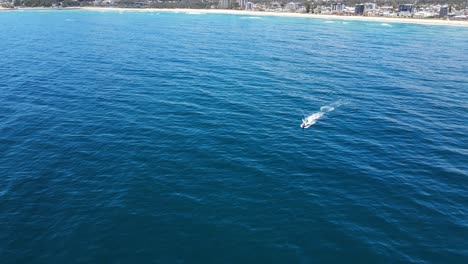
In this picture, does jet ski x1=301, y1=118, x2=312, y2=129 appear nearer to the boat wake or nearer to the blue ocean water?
the boat wake

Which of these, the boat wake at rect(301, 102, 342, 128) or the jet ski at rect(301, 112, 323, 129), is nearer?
the jet ski at rect(301, 112, 323, 129)

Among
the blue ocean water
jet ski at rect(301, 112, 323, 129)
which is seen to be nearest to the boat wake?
jet ski at rect(301, 112, 323, 129)

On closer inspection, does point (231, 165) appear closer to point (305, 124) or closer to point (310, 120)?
point (305, 124)

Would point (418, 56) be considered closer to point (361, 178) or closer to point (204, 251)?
point (361, 178)

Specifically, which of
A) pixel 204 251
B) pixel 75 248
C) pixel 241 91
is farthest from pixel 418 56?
pixel 75 248

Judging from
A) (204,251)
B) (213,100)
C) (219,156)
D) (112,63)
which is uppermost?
(112,63)

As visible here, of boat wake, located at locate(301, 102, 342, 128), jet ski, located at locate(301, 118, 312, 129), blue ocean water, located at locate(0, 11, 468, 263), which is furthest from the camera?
boat wake, located at locate(301, 102, 342, 128)
